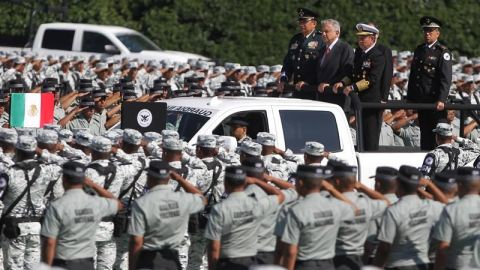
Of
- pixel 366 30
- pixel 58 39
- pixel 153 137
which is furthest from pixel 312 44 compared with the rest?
pixel 58 39

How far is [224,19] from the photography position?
107 ft

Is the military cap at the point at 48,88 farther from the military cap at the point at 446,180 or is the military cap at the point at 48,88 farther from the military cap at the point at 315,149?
the military cap at the point at 446,180

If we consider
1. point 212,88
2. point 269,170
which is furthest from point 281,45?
point 269,170

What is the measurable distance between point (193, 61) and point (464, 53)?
9715 mm

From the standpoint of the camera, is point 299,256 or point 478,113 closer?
point 299,256

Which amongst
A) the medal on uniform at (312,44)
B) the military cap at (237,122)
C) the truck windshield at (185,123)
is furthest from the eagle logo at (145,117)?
the medal on uniform at (312,44)

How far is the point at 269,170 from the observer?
12914 mm

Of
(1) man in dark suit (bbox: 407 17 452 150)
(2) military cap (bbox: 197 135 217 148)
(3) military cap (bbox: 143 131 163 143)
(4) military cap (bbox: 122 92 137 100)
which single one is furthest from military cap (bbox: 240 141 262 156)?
(4) military cap (bbox: 122 92 137 100)

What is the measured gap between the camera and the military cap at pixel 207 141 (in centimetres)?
1259

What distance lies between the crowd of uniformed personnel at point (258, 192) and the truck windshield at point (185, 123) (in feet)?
1.17

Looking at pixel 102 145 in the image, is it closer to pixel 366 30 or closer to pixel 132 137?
pixel 132 137

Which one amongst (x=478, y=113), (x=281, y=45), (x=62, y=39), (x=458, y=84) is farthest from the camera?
(x=281, y=45)

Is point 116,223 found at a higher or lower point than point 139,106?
lower

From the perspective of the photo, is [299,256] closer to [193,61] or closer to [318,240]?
[318,240]
